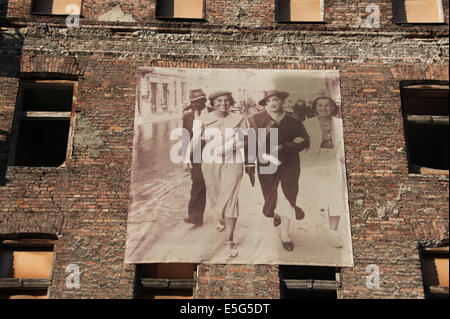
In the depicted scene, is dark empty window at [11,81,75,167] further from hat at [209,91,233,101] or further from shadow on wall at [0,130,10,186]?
hat at [209,91,233,101]

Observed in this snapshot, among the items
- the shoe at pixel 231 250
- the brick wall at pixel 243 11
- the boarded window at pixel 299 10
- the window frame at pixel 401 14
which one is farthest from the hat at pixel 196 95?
the window frame at pixel 401 14

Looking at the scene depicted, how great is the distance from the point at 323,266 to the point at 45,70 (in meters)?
→ 6.24

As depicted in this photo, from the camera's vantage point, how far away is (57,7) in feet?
28.7

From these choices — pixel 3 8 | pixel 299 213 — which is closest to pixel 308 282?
pixel 299 213

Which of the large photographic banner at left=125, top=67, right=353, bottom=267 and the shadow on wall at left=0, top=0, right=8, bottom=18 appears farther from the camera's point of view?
the shadow on wall at left=0, top=0, right=8, bottom=18

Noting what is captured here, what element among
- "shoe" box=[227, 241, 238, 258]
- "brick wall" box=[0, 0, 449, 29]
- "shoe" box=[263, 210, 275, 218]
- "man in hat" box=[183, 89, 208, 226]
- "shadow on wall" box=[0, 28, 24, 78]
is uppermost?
"brick wall" box=[0, 0, 449, 29]

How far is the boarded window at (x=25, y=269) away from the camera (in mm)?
7125

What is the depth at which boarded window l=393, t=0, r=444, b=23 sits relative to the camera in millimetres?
8828

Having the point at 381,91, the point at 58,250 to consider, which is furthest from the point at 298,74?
the point at 58,250

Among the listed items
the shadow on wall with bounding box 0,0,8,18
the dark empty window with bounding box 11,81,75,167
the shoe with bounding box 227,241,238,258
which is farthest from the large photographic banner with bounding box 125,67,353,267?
the shadow on wall with bounding box 0,0,8,18

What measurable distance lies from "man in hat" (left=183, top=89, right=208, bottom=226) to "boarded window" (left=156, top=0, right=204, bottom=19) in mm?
1836

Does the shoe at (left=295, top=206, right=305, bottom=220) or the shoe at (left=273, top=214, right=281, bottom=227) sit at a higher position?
the shoe at (left=295, top=206, right=305, bottom=220)

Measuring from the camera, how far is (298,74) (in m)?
8.23

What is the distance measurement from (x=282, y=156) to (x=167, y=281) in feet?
9.67
